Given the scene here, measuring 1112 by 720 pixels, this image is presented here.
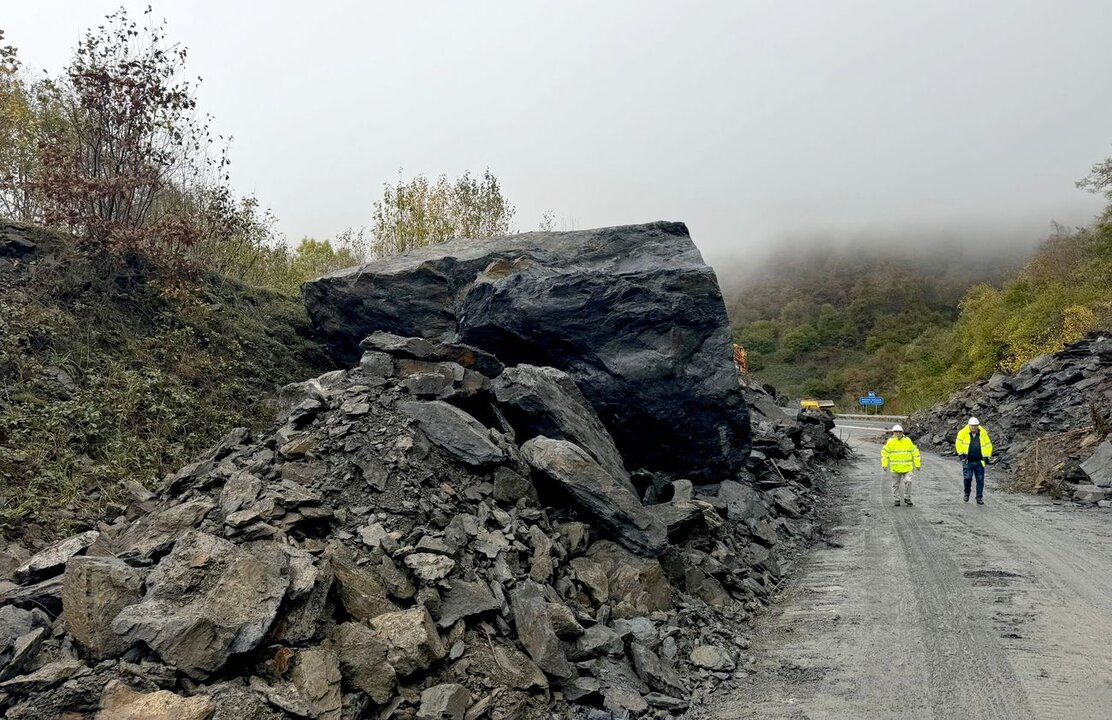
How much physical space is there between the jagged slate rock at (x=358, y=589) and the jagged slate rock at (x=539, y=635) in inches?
41.0

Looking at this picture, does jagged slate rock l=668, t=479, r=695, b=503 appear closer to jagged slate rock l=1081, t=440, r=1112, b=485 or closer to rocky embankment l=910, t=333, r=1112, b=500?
rocky embankment l=910, t=333, r=1112, b=500

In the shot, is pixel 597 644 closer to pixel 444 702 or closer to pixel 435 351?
pixel 444 702

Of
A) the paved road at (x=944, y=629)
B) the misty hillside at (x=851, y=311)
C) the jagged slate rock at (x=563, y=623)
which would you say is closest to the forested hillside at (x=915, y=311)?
the misty hillside at (x=851, y=311)

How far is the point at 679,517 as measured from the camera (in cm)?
823

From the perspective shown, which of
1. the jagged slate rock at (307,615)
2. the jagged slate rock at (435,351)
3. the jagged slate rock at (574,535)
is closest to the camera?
the jagged slate rock at (307,615)

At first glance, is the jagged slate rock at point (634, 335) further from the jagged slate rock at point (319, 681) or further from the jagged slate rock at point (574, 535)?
the jagged slate rock at point (319, 681)

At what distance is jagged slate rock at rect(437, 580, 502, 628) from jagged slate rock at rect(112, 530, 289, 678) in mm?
1256

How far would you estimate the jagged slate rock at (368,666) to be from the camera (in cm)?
450

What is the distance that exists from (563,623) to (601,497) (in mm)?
1869

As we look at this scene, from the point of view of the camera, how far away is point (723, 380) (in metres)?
11.4

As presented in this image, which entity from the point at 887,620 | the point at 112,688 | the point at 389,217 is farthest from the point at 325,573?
the point at 389,217

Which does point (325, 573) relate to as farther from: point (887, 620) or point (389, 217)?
point (389, 217)

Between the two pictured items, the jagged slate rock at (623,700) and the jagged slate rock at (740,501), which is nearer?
the jagged slate rock at (623,700)

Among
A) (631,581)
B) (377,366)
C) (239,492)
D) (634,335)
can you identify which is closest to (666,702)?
(631,581)
